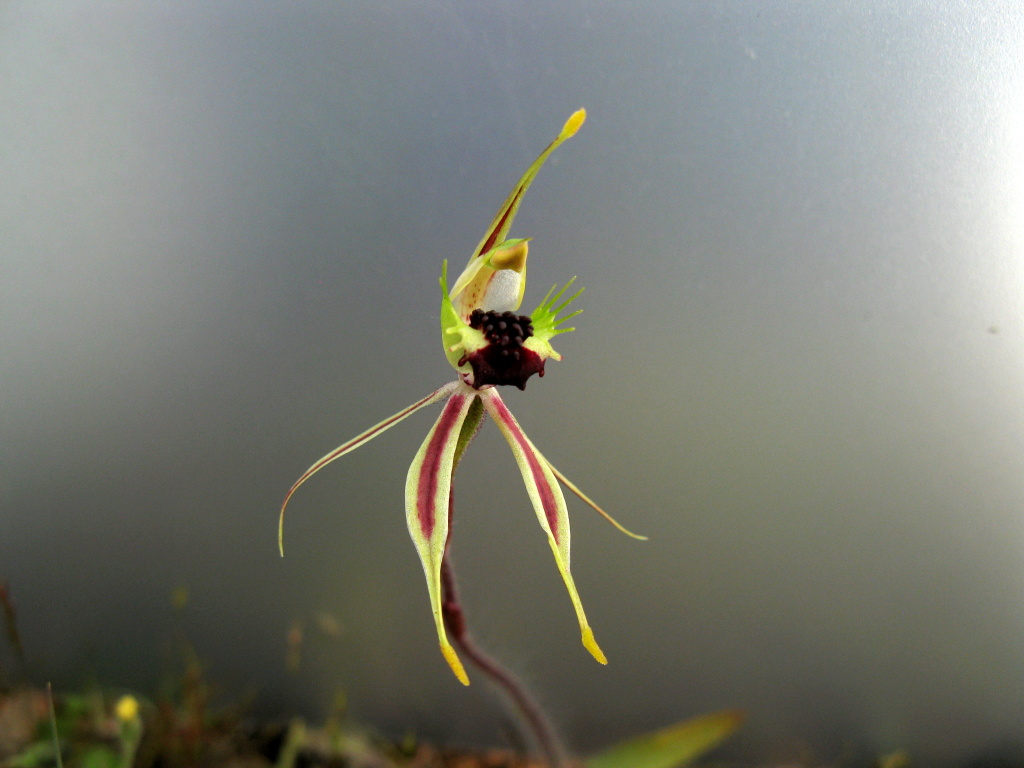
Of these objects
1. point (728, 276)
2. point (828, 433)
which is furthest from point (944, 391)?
point (728, 276)

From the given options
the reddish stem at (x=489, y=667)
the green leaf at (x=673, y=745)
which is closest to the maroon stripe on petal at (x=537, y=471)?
the reddish stem at (x=489, y=667)

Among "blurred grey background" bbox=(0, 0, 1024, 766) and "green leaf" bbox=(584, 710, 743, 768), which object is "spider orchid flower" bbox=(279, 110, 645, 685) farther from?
"green leaf" bbox=(584, 710, 743, 768)

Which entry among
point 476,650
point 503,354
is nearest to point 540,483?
point 503,354

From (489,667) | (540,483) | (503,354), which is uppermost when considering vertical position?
(503,354)

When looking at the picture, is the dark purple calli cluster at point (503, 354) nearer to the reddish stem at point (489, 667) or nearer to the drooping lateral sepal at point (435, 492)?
the drooping lateral sepal at point (435, 492)

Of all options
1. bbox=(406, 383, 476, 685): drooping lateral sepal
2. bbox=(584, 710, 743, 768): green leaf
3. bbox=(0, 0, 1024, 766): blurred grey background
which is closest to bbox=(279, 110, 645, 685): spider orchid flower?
bbox=(406, 383, 476, 685): drooping lateral sepal

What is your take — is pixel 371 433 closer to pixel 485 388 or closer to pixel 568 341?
pixel 485 388
